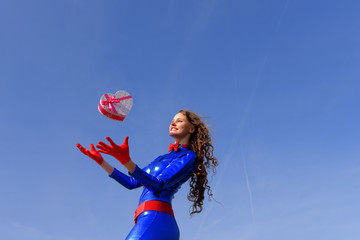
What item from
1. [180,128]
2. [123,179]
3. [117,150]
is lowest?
[117,150]

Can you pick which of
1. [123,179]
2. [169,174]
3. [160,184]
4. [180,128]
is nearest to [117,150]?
[160,184]

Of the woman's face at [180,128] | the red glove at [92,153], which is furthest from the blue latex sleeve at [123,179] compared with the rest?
the woman's face at [180,128]

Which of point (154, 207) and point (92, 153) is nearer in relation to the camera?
point (154, 207)

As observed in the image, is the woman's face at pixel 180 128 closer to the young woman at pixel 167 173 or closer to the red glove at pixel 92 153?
the young woman at pixel 167 173

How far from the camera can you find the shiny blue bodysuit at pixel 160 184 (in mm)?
4695

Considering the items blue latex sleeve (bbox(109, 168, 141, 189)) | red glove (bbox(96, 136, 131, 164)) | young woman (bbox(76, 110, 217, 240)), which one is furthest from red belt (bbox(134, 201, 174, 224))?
blue latex sleeve (bbox(109, 168, 141, 189))

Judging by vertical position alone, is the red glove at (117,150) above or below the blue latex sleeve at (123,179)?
below

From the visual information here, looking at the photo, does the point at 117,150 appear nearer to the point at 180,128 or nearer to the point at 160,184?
the point at 160,184

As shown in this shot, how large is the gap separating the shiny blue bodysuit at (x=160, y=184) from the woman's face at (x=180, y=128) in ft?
0.85

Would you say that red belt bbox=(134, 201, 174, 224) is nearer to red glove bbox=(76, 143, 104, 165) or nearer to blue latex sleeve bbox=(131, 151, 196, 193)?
blue latex sleeve bbox=(131, 151, 196, 193)

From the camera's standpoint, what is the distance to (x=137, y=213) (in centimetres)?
512

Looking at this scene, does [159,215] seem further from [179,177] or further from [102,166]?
[102,166]

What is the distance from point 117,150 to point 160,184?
788 millimetres

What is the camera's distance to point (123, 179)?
590 centimetres
